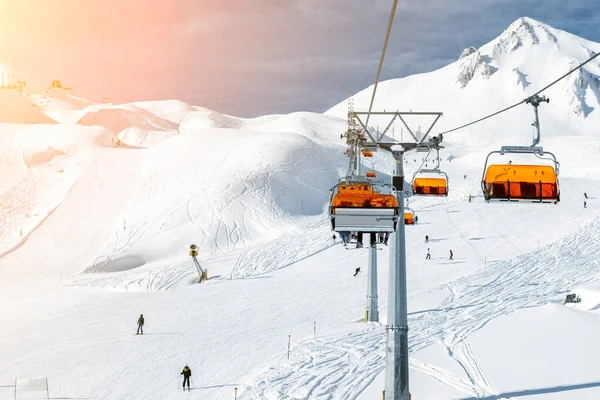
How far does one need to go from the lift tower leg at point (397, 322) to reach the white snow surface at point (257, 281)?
2.03 meters

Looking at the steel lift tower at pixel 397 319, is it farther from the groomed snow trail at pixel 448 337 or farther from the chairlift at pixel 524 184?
the groomed snow trail at pixel 448 337

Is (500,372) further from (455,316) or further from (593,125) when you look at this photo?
(593,125)

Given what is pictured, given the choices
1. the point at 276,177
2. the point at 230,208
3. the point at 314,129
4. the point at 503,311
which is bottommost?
the point at 503,311

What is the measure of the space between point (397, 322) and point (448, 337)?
7889mm

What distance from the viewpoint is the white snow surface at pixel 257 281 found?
52.5ft

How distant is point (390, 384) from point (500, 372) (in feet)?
15.9

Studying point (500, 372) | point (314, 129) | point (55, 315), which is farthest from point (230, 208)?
point (314, 129)

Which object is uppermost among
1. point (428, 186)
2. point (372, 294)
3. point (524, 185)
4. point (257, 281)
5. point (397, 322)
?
point (428, 186)

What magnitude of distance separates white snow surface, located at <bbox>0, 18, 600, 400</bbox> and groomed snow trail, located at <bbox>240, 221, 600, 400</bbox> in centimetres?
10

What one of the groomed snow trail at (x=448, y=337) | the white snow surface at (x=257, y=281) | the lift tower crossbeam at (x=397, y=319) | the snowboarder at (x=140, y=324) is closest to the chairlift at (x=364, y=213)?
the lift tower crossbeam at (x=397, y=319)

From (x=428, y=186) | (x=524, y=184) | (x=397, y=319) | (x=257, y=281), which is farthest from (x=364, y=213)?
(x=257, y=281)

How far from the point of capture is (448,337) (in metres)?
18.9

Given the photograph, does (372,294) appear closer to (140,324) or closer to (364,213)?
(140,324)

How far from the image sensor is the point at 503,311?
2227cm
